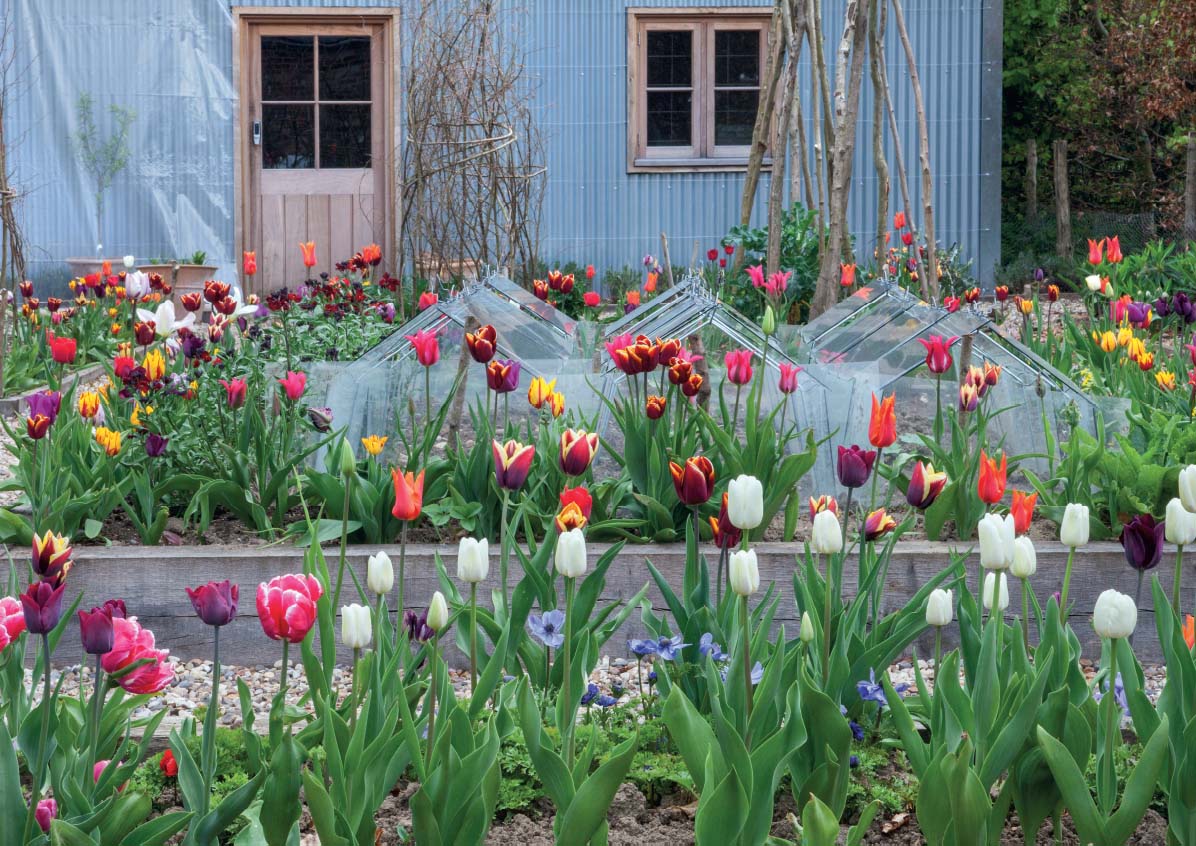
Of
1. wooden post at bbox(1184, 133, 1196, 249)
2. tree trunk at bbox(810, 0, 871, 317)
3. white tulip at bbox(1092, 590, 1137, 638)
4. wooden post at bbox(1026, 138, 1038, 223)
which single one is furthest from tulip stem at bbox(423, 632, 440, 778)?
wooden post at bbox(1026, 138, 1038, 223)

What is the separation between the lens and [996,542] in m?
1.65

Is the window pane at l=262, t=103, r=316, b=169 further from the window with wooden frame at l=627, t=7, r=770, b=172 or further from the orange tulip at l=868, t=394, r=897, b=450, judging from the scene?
the orange tulip at l=868, t=394, r=897, b=450

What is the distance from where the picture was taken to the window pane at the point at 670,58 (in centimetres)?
1014

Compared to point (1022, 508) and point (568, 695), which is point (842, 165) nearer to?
point (1022, 508)

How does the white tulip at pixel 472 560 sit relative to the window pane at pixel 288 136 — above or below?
below

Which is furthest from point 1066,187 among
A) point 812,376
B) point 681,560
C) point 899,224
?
point 681,560

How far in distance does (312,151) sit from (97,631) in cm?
919

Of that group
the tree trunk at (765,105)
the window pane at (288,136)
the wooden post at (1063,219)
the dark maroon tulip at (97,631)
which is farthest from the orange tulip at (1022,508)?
the wooden post at (1063,219)

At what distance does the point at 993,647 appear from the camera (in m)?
1.67

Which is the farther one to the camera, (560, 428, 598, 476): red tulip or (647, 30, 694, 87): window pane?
(647, 30, 694, 87): window pane

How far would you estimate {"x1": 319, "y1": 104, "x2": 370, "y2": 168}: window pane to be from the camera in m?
10.2

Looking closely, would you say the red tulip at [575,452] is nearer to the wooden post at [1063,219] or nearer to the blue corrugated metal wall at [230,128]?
the blue corrugated metal wall at [230,128]

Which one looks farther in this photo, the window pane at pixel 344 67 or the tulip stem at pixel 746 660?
the window pane at pixel 344 67

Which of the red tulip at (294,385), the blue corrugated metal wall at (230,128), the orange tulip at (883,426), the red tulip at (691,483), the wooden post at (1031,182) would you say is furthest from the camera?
the wooden post at (1031,182)
